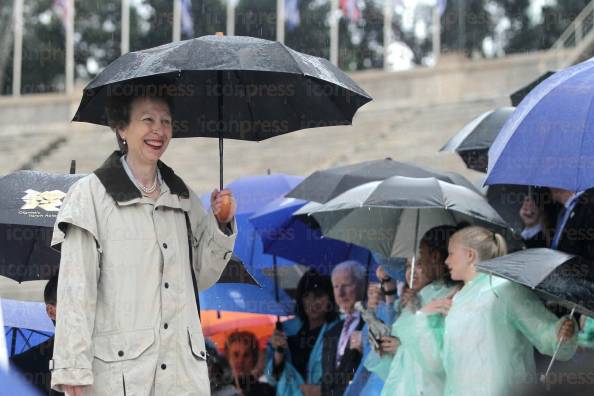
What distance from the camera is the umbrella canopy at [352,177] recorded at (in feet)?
25.7

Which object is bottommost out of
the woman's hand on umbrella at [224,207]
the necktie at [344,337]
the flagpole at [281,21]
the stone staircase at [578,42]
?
the necktie at [344,337]

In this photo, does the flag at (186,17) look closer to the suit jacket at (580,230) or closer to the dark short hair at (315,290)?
the dark short hair at (315,290)

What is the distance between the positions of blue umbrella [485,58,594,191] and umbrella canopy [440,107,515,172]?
9.03 feet

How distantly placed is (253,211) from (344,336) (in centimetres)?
162

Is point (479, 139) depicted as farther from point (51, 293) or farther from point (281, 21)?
point (281, 21)

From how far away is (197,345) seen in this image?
4.65 m

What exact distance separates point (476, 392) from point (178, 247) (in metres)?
1.78

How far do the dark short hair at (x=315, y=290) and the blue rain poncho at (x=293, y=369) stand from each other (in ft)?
0.24

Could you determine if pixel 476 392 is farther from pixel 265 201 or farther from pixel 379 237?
pixel 265 201

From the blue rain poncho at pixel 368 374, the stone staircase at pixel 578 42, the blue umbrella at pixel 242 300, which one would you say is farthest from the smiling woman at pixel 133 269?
the stone staircase at pixel 578 42

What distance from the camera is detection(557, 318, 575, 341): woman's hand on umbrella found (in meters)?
5.47

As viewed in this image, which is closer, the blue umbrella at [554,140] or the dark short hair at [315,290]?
the blue umbrella at [554,140]

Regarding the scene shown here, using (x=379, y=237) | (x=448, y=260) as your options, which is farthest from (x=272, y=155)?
(x=448, y=260)

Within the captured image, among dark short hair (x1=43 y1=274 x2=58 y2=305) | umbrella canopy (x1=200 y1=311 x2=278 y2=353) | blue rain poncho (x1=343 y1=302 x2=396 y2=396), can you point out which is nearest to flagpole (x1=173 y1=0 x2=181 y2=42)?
umbrella canopy (x1=200 y1=311 x2=278 y2=353)
